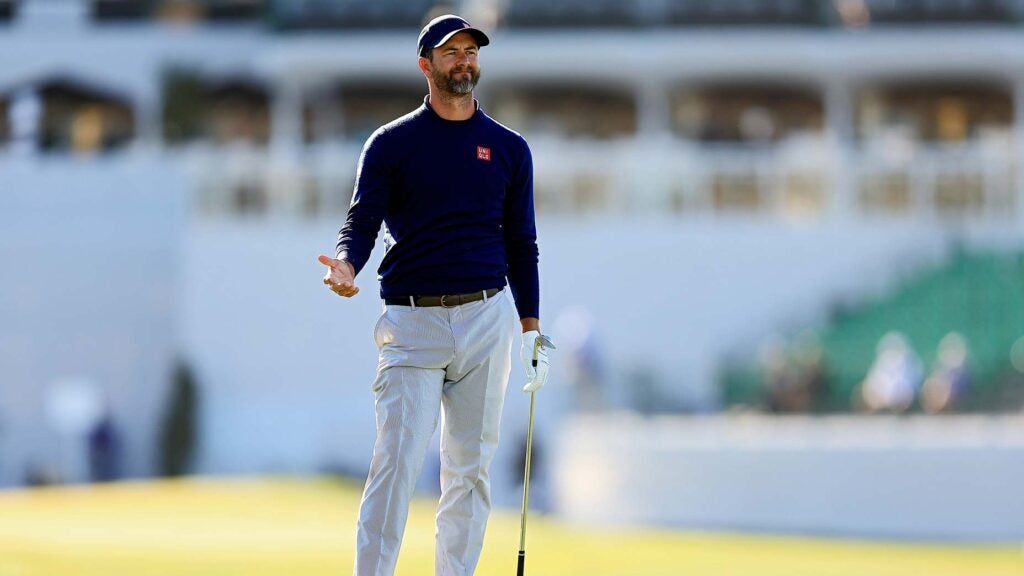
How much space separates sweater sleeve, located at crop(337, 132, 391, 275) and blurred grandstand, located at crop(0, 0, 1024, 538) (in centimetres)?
1764

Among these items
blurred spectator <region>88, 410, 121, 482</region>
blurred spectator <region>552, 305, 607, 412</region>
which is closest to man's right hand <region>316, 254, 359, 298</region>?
blurred spectator <region>552, 305, 607, 412</region>

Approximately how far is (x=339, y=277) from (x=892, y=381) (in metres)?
18.4

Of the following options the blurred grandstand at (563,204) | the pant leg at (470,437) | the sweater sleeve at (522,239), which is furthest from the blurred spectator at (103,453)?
the pant leg at (470,437)

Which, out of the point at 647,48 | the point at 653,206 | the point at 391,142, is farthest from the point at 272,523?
the point at 647,48

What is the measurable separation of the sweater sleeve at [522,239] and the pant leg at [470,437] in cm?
28

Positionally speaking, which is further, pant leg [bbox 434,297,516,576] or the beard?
pant leg [bbox 434,297,516,576]

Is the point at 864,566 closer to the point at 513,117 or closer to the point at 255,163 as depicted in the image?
the point at 255,163

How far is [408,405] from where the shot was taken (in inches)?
287

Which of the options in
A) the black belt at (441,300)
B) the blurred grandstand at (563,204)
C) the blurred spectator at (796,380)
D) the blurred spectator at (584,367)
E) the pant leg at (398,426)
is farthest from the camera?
the blurred grandstand at (563,204)

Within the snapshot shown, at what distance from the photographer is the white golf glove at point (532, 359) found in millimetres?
7656

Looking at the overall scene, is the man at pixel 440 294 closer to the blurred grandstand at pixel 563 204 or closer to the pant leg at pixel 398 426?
the pant leg at pixel 398 426

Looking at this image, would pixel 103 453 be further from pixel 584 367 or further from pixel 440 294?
pixel 440 294

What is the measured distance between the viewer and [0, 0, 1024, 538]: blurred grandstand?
3184 centimetres

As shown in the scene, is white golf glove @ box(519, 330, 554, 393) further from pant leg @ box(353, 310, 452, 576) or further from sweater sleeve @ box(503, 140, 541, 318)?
pant leg @ box(353, 310, 452, 576)
